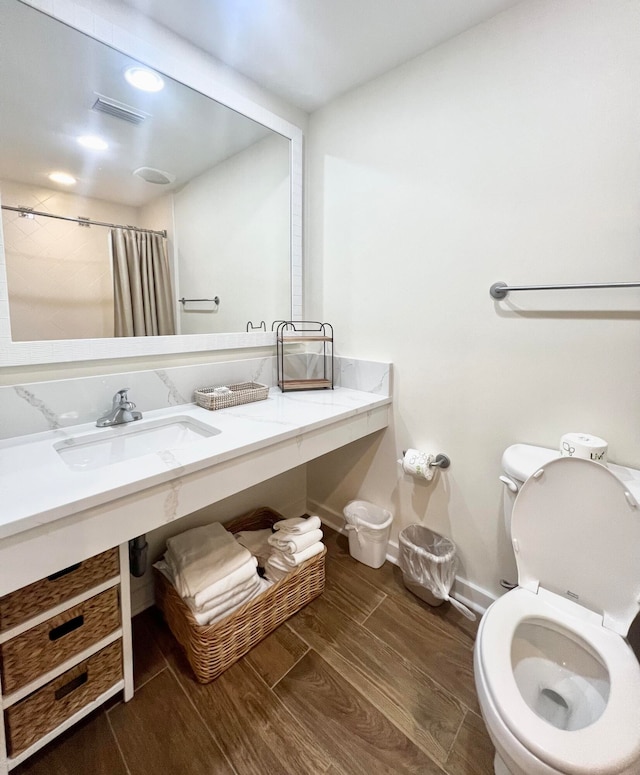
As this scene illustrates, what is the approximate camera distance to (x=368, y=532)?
173 centimetres

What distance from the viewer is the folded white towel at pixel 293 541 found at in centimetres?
148

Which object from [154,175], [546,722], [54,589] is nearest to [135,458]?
[54,589]

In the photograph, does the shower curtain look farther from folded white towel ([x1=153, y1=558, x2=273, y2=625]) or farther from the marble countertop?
folded white towel ([x1=153, y1=558, x2=273, y2=625])

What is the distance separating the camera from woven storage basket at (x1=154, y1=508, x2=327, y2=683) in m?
1.19

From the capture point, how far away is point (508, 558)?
4.66ft

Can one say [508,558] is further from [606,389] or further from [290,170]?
[290,170]

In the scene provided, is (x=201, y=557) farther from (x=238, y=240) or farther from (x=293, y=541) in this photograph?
(x=238, y=240)

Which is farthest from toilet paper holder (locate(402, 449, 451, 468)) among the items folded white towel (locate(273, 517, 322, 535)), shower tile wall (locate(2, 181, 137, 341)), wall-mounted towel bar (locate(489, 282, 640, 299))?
shower tile wall (locate(2, 181, 137, 341))

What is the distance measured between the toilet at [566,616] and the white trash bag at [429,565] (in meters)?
0.43

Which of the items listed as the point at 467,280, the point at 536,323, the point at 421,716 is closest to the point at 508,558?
the point at 421,716

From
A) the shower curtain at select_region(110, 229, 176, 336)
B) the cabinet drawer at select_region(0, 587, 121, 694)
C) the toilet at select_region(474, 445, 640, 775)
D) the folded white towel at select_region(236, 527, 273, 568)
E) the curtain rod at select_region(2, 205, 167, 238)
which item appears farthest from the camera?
the folded white towel at select_region(236, 527, 273, 568)

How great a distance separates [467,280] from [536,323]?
11.8 inches

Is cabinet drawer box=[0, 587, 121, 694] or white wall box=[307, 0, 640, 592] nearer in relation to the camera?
cabinet drawer box=[0, 587, 121, 694]

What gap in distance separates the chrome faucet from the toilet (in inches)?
49.4
